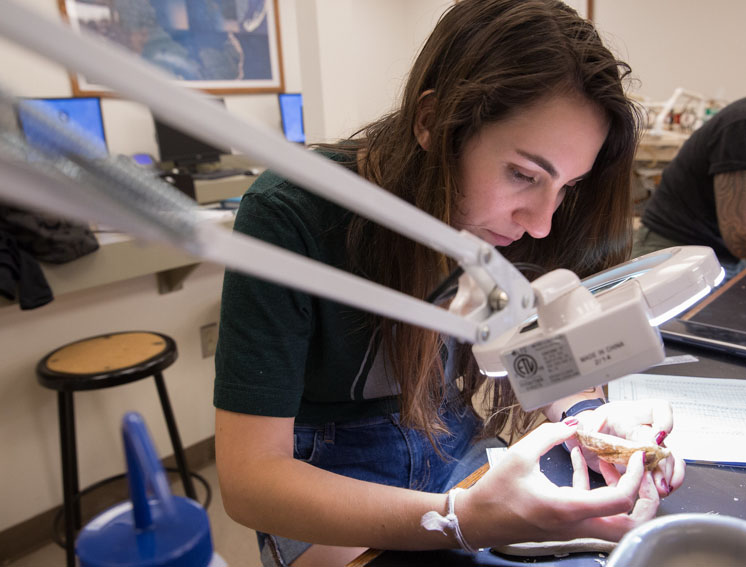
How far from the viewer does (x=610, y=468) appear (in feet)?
2.56

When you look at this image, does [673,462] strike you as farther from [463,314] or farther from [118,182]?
[118,182]

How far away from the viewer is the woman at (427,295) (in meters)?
0.67

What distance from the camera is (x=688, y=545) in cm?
50

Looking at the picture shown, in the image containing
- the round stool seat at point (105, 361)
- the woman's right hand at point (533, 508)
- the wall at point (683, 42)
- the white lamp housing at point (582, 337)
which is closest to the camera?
the white lamp housing at point (582, 337)

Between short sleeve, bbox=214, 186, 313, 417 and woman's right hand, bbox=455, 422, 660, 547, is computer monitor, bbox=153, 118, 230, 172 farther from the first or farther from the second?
woman's right hand, bbox=455, 422, 660, 547

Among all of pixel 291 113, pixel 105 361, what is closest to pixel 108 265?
pixel 105 361

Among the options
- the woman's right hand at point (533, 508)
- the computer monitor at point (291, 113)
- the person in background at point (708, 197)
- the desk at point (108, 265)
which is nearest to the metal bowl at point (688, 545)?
the woman's right hand at point (533, 508)

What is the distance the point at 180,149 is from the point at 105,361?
3.94 feet

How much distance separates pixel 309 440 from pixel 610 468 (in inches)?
17.2

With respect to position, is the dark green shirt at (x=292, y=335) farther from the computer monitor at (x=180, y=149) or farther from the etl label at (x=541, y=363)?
the computer monitor at (x=180, y=149)

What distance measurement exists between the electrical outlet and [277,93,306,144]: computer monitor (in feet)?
4.23

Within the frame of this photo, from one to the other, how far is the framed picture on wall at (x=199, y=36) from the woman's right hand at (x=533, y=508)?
235cm

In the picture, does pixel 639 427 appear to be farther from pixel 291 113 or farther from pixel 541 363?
pixel 291 113

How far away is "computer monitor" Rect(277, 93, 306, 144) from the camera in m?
3.18
